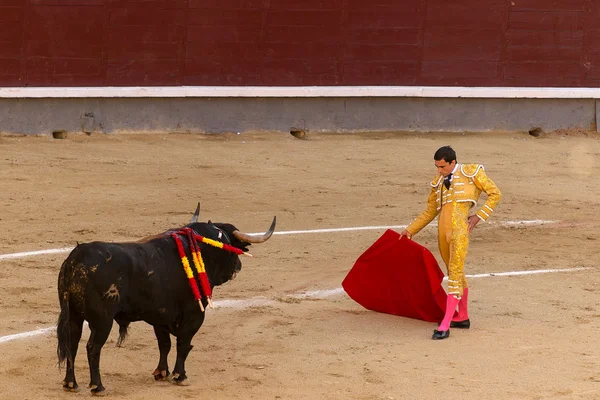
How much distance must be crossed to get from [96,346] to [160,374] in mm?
549

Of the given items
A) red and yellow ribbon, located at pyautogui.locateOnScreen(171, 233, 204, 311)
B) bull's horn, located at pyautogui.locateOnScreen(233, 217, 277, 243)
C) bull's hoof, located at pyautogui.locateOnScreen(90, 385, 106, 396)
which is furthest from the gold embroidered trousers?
bull's hoof, located at pyautogui.locateOnScreen(90, 385, 106, 396)

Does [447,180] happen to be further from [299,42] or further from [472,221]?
[299,42]

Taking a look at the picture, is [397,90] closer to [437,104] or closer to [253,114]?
[437,104]

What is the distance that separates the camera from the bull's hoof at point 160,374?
18.8ft

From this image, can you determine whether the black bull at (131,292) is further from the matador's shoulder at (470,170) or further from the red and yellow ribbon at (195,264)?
the matador's shoulder at (470,170)

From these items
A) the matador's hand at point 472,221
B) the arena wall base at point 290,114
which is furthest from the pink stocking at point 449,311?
the arena wall base at point 290,114

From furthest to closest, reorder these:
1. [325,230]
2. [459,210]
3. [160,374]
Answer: [325,230] → [459,210] → [160,374]

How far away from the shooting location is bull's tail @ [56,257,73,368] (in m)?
5.24

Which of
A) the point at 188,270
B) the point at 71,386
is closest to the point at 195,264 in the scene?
the point at 188,270

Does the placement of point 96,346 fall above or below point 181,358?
above

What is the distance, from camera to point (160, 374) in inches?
226

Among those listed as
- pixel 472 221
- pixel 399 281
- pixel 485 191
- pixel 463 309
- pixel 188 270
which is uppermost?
pixel 485 191

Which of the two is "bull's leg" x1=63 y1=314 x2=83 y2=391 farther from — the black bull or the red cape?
the red cape

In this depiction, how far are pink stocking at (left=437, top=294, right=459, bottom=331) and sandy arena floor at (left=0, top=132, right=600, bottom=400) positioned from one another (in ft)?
0.27
